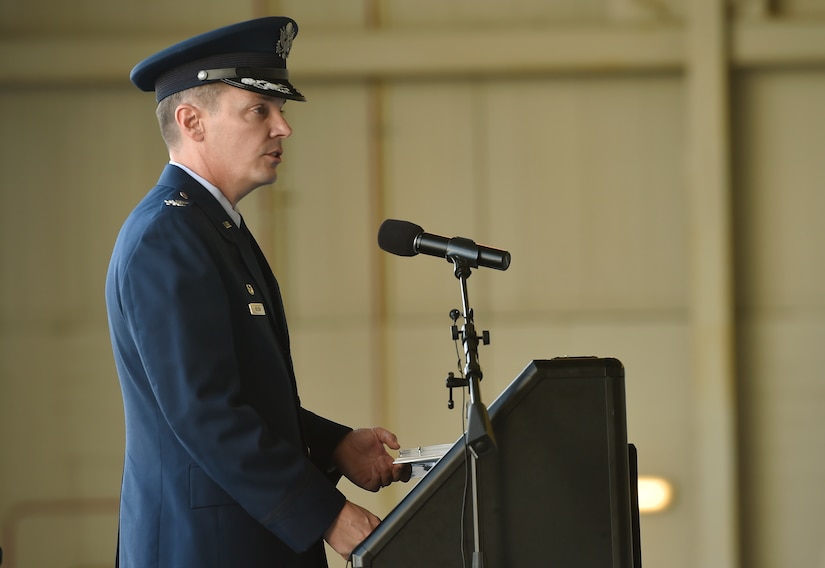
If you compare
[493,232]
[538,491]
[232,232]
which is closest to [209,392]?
[232,232]

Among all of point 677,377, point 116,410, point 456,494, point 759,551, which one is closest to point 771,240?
point 677,377

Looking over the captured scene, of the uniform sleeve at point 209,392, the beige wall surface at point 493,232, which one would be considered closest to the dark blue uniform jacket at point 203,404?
the uniform sleeve at point 209,392

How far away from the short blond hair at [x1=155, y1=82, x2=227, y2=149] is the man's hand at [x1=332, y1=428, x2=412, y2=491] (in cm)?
61

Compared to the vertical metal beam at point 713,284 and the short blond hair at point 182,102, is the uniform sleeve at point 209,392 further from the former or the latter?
the vertical metal beam at point 713,284

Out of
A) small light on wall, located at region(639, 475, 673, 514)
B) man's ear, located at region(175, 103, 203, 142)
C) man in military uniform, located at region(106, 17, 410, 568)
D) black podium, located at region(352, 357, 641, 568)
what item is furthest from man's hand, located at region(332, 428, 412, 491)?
small light on wall, located at region(639, 475, 673, 514)

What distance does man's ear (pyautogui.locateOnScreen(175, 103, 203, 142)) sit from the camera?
5.17 feet

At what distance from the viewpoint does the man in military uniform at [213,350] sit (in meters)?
1.36

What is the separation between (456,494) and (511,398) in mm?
143

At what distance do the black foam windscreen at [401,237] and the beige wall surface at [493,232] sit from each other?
6.94 feet

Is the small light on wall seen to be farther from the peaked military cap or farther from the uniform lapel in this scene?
the peaked military cap

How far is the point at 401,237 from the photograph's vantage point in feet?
4.93

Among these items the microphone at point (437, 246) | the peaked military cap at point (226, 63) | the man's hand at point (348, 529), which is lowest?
the man's hand at point (348, 529)

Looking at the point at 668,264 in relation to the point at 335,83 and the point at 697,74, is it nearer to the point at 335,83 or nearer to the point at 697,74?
the point at 697,74

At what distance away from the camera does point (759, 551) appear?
3.64 m
